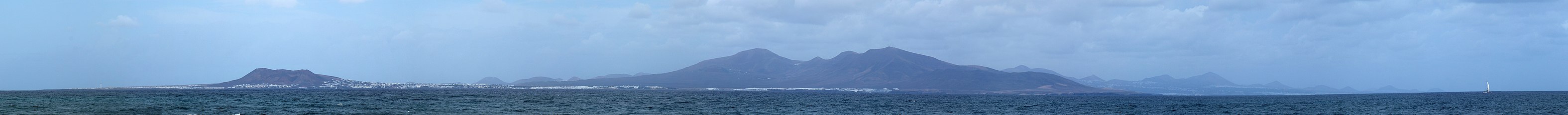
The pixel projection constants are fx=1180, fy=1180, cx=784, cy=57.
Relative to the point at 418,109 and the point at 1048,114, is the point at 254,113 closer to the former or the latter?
the point at 418,109

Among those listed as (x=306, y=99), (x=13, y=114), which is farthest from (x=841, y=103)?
(x=13, y=114)

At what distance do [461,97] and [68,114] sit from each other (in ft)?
206

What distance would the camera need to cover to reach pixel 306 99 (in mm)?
128750

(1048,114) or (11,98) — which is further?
(11,98)

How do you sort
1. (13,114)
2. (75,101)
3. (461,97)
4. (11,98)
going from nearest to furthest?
(13,114) < (75,101) < (11,98) < (461,97)

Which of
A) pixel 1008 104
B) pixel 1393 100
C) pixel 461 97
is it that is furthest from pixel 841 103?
pixel 1393 100

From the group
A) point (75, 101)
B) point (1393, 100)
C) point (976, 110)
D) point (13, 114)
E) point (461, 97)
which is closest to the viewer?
point (13, 114)

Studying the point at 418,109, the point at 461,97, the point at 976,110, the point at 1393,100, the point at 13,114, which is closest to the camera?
the point at 13,114

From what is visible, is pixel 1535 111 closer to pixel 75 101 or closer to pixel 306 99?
pixel 306 99

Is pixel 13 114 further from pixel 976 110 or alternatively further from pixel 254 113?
pixel 976 110

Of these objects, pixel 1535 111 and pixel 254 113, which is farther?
pixel 1535 111

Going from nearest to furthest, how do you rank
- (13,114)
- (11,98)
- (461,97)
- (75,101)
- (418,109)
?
(13,114) → (418,109) → (75,101) → (11,98) → (461,97)

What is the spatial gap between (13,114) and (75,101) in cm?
3825

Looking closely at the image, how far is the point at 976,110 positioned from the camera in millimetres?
107000
